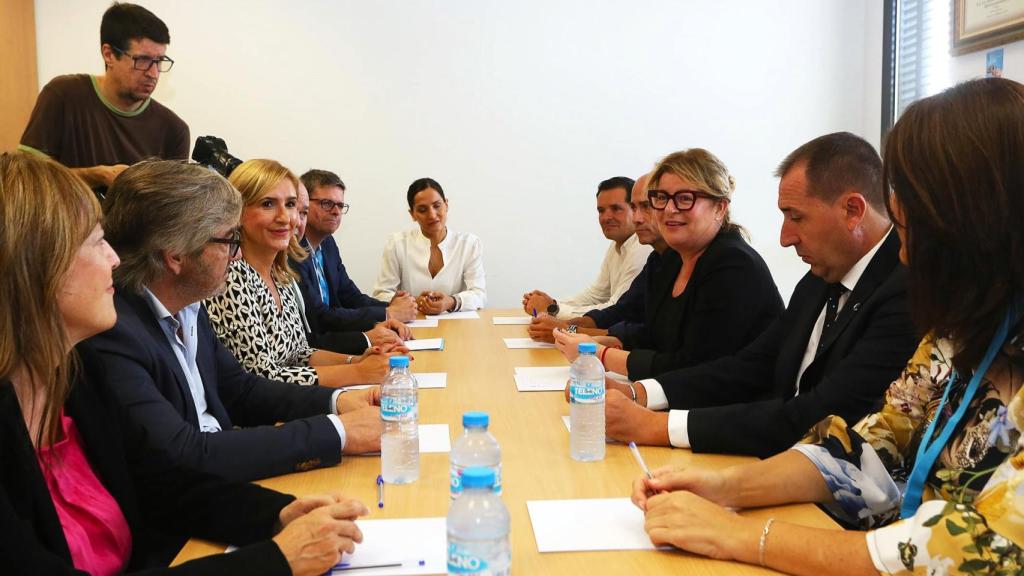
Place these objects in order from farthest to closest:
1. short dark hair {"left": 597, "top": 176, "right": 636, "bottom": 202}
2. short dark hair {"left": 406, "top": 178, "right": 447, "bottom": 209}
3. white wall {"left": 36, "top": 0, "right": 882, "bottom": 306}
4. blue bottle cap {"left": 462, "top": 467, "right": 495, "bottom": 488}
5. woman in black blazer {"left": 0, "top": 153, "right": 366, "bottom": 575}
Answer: white wall {"left": 36, "top": 0, "right": 882, "bottom": 306} → short dark hair {"left": 406, "top": 178, "right": 447, "bottom": 209} → short dark hair {"left": 597, "top": 176, "right": 636, "bottom": 202} → woman in black blazer {"left": 0, "top": 153, "right": 366, "bottom": 575} → blue bottle cap {"left": 462, "top": 467, "right": 495, "bottom": 488}

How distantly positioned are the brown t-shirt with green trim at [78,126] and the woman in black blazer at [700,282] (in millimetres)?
2305

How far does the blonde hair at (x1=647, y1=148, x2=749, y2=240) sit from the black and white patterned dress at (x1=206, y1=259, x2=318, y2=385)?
1.41 metres

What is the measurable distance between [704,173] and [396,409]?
5.03 ft

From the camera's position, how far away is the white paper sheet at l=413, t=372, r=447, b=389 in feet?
8.16

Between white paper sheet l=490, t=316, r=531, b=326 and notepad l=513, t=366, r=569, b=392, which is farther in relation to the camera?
white paper sheet l=490, t=316, r=531, b=326

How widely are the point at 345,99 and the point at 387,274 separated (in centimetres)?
138

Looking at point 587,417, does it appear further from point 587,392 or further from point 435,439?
point 435,439

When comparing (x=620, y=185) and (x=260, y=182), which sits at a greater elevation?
(x=260, y=182)

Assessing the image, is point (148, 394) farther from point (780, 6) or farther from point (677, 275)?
point (780, 6)

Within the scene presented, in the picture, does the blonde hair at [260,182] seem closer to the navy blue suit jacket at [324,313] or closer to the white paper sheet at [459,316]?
the navy blue suit jacket at [324,313]

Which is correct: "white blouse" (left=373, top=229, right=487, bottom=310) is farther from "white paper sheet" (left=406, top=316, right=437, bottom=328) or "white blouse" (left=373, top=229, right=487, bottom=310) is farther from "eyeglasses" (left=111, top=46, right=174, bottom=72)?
"eyeglasses" (left=111, top=46, right=174, bottom=72)

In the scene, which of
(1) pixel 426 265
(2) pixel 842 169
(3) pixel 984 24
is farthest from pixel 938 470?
(1) pixel 426 265

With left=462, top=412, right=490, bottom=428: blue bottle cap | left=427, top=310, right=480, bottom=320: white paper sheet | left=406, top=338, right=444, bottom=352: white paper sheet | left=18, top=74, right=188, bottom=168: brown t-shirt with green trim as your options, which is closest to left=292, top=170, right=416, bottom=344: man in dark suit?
left=427, top=310, right=480, bottom=320: white paper sheet

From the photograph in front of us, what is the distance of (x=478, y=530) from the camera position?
3.43 feet
